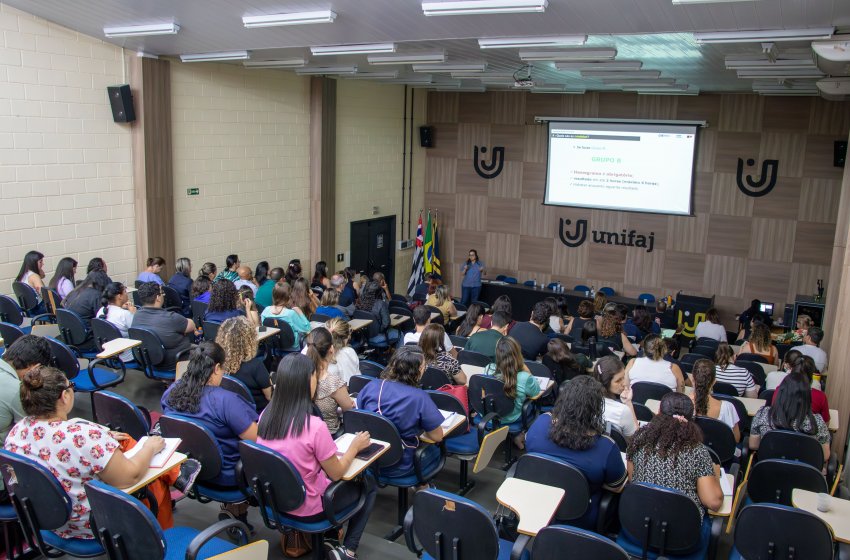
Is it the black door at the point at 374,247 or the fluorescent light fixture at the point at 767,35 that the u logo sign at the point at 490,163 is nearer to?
the black door at the point at 374,247

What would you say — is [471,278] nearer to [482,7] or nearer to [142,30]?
[142,30]

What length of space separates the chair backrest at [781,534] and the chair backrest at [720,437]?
1463 mm

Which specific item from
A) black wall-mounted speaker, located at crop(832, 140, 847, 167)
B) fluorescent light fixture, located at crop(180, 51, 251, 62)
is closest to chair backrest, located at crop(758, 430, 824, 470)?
fluorescent light fixture, located at crop(180, 51, 251, 62)

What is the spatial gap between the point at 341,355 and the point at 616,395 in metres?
2.05

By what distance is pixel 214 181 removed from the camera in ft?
31.7

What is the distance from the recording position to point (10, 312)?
6676 millimetres

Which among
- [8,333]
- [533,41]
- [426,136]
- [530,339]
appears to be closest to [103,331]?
[8,333]

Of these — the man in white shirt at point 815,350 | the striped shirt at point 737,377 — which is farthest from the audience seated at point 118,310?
the man in white shirt at point 815,350

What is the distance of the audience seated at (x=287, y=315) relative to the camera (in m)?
7.05

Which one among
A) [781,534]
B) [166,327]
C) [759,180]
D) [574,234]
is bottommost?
[781,534]

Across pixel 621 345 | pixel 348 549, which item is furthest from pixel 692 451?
pixel 621 345

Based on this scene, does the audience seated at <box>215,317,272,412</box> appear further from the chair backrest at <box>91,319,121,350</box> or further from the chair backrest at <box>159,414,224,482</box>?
the chair backrest at <box>91,319,121,350</box>

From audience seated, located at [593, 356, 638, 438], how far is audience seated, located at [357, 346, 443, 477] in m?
1.13

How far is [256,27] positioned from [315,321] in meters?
3.04
